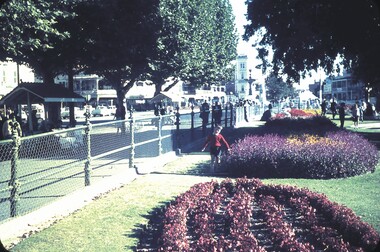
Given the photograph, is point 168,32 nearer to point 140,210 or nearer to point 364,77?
point 364,77

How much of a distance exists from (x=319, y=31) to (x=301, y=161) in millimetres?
14796

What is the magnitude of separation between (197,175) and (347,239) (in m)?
6.31

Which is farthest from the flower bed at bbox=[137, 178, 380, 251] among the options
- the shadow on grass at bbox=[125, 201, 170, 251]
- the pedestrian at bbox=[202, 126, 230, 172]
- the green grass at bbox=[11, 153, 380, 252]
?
the pedestrian at bbox=[202, 126, 230, 172]

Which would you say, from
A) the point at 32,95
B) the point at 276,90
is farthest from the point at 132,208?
the point at 276,90

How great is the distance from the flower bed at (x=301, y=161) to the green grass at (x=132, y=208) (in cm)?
44

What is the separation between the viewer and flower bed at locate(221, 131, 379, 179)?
10977mm

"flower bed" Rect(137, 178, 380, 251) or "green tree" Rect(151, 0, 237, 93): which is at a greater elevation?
"green tree" Rect(151, 0, 237, 93)

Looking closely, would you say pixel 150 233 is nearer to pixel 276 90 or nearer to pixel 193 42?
pixel 193 42

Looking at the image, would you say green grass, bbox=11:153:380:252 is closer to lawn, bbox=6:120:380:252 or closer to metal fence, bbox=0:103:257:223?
lawn, bbox=6:120:380:252

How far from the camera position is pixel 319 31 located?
76.1 ft

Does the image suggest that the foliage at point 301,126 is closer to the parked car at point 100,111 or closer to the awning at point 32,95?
the awning at point 32,95

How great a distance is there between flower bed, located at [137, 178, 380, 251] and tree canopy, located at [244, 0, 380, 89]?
1489cm

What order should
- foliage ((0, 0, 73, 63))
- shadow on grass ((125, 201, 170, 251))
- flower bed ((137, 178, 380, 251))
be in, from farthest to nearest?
foliage ((0, 0, 73, 63))
shadow on grass ((125, 201, 170, 251))
flower bed ((137, 178, 380, 251))

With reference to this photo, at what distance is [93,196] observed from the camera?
8906 millimetres
